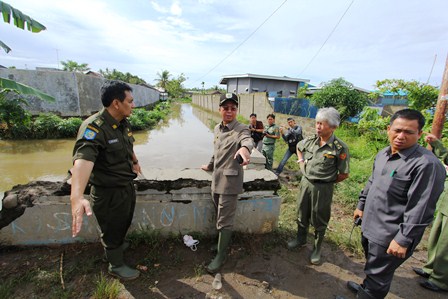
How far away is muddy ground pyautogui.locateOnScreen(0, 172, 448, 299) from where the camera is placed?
202 centimetres

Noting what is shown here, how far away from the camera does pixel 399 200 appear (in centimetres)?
162

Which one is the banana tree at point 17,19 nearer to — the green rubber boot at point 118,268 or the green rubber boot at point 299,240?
the green rubber boot at point 118,268

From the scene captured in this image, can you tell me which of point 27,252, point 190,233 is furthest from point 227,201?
point 27,252

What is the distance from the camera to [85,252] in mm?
2373

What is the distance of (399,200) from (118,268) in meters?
2.53

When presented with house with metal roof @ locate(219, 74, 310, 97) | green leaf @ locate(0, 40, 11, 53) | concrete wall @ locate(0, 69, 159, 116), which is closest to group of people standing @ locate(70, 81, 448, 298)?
green leaf @ locate(0, 40, 11, 53)

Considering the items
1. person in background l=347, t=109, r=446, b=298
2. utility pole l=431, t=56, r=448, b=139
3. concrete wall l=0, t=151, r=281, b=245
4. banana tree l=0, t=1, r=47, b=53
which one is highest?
banana tree l=0, t=1, r=47, b=53

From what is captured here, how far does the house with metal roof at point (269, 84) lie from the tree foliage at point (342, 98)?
500 inches

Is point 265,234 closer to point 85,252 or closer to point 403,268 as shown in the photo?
point 403,268

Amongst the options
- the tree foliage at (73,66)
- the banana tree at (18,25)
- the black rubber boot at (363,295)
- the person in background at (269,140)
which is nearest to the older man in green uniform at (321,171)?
the black rubber boot at (363,295)

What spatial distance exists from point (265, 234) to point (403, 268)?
1629 millimetres

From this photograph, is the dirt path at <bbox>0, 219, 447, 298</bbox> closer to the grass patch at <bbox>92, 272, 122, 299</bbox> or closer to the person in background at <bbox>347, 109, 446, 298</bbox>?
the grass patch at <bbox>92, 272, 122, 299</bbox>

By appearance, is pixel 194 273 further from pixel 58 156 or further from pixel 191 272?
pixel 58 156

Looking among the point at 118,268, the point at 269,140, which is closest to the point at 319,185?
the point at 118,268
